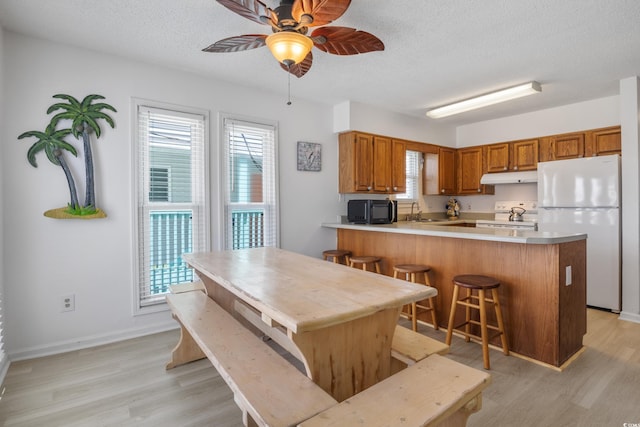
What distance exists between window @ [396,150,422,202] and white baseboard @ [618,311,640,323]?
2.89m

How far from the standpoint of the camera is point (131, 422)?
186cm

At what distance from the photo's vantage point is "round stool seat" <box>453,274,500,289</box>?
2.51m

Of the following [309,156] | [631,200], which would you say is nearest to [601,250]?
[631,200]

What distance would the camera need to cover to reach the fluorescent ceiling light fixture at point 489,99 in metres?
3.54

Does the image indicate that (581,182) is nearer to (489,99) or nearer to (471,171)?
(489,99)

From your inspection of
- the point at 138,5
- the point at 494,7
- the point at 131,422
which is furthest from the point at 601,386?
the point at 138,5

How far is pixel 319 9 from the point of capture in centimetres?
178

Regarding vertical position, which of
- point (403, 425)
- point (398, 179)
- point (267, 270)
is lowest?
point (403, 425)

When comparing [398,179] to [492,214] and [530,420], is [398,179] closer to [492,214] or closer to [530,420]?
[492,214]

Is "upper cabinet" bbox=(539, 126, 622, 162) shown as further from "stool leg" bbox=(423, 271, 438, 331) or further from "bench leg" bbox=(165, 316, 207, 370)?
"bench leg" bbox=(165, 316, 207, 370)

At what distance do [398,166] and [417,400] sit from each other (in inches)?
154

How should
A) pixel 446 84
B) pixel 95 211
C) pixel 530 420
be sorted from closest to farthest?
pixel 530 420 → pixel 95 211 → pixel 446 84

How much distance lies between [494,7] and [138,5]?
7.91 ft

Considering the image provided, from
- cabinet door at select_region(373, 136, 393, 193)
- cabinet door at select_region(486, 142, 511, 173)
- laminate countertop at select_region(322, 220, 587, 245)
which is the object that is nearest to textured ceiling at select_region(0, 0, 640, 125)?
cabinet door at select_region(373, 136, 393, 193)
